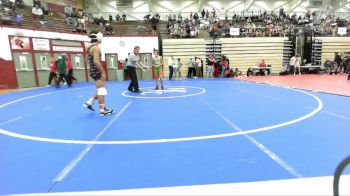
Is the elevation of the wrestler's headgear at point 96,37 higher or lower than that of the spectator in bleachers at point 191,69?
higher

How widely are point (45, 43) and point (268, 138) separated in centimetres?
1618

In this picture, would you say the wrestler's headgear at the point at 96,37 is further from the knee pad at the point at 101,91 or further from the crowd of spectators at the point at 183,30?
the crowd of spectators at the point at 183,30

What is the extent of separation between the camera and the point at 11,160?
3553mm

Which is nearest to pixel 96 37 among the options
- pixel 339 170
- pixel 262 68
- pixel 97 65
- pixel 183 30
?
pixel 97 65

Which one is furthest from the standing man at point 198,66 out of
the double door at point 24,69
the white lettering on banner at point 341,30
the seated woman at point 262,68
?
the white lettering on banner at point 341,30

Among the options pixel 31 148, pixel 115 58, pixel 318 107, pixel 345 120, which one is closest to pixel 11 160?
pixel 31 148

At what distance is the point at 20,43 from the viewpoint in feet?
49.2

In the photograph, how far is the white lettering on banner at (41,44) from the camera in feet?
51.8

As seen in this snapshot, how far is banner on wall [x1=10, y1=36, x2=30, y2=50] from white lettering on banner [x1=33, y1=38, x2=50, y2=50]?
1.57 ft

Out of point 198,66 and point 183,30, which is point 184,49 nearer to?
point 183,30

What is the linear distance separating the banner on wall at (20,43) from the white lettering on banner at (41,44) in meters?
0.48

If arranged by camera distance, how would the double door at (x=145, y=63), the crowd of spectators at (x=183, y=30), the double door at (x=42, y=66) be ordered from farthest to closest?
the crowd of spectators at (x=183, y=30) < the double door at (x=145, y=63) < the double door at (x=42, y=66)

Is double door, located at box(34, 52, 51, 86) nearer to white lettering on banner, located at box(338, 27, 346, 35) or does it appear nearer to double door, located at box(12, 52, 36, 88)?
double door, located at box(12, 52, 36, 88)

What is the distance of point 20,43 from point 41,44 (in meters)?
1.33
